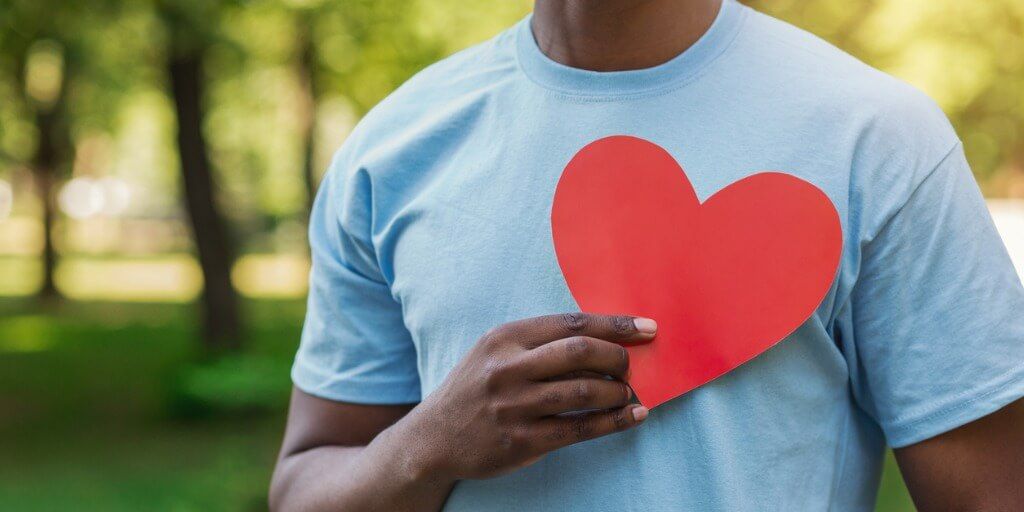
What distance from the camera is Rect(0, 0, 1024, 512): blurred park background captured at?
28.6 ft

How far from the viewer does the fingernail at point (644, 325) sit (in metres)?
1.33

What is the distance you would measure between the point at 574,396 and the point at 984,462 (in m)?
0.51

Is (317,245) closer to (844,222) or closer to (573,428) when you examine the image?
(573,428)

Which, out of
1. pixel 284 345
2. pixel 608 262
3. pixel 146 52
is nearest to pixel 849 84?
pixel 608 262

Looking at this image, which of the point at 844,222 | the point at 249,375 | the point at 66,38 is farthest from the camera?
the point at 249,375

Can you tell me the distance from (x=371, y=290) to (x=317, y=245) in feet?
0.43

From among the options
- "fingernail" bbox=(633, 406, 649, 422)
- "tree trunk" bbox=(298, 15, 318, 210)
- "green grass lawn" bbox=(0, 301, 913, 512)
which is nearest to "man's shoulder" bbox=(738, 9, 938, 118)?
"fingernail" bbox=(633, 406, 649, 422)

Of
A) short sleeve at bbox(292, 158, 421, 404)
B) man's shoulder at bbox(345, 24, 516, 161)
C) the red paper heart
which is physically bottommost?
short sleeve at bbox(292, 158, 421, 404)

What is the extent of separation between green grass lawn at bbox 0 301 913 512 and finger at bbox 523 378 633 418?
5592 mm

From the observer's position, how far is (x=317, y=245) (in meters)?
1.70

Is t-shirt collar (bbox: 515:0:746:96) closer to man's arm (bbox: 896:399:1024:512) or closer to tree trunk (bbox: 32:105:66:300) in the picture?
man's arm (bbox: 896:399:1024:512)

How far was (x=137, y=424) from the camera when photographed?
35.0 feet

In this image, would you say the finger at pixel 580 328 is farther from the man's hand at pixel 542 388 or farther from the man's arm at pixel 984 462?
the man's arm at pixel 984 462

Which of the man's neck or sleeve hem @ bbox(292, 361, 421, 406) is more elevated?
the man's neck
